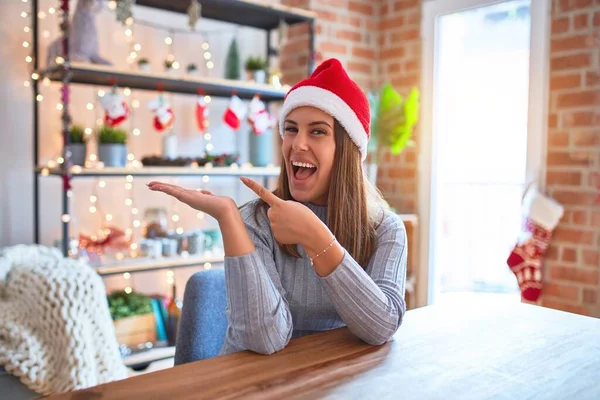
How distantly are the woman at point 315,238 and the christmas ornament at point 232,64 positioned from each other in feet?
5.75

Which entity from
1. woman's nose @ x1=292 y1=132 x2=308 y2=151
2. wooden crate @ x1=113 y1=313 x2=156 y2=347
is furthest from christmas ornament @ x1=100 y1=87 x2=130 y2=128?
woman's nose @ x1=292 y1=132 x2=308 y2=151

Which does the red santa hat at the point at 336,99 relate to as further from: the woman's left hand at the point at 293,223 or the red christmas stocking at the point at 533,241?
the red christmas stocking at the point at 533,241

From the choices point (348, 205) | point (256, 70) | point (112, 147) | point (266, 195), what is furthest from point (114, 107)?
point (266, 195)

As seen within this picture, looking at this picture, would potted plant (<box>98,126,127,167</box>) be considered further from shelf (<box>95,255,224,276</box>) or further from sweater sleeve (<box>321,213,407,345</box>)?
sweater sleeve (<box>321,213,407,345</box>)

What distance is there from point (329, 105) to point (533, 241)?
1955 mm

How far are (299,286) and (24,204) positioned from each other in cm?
193

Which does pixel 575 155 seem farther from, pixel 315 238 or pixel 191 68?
pixel 315 238

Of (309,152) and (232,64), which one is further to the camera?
(232,64)

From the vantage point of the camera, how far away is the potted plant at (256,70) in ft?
10.2

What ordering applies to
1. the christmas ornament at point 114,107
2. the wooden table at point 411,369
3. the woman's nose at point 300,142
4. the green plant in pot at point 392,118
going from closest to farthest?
1. the wooden table at point 411,369
2. the woman's nose at point 300,142
3. the christmas ornament at point 114,107
4. the green plant in pot at point 392,118

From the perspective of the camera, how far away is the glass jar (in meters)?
2.88

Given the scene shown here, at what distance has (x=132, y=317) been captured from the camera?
264 centimetres

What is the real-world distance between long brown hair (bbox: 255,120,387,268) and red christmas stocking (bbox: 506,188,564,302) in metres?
1.75

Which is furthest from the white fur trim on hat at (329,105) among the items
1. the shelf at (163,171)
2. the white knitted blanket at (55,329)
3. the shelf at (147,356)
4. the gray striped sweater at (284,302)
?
the shelf at (147,356)
